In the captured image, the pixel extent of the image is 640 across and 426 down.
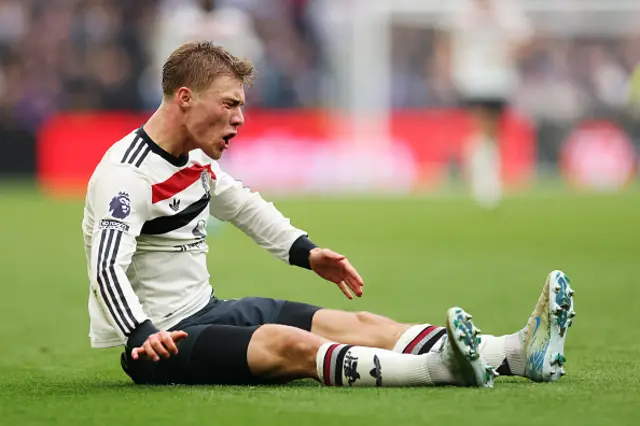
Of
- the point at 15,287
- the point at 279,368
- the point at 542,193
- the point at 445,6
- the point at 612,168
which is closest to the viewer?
the point at 279,368

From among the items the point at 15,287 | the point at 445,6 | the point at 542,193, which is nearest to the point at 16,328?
the point at 15,287

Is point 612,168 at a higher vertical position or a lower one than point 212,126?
lower

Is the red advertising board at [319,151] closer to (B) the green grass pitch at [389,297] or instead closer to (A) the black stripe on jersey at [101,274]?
(B) the green grass pitch at [389,297]

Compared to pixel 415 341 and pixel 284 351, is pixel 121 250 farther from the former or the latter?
pixel 415 341

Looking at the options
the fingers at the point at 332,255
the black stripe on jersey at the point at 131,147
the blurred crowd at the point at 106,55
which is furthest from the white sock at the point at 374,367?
the blurred crowd at the point at 106,55

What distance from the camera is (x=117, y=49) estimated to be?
25469 millimetres

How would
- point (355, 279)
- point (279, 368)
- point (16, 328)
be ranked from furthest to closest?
point (16, 328) < point (355, 279) < point (279, 368)

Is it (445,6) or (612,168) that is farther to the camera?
(445,6)

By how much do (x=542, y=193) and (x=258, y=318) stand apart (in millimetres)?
16475

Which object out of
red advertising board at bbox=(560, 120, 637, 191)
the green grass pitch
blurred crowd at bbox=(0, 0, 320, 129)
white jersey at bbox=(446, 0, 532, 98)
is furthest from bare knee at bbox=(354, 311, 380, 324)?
red advertising board at bbox=(560, 120, 637, 191)

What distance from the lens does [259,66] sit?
915 inches

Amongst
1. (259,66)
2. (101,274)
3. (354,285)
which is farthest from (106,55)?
(101,274)

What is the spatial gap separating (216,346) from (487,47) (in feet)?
46.6

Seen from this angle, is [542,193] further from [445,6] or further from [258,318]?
[258,318]
